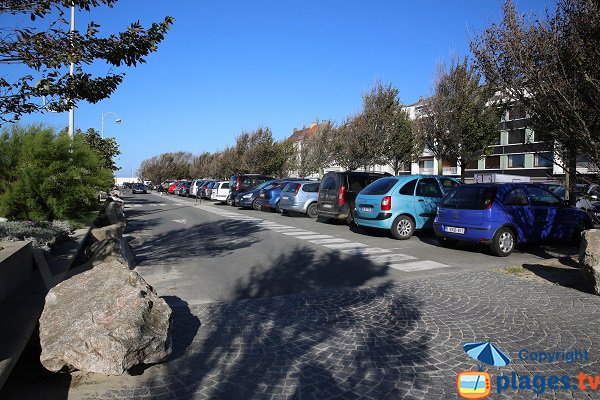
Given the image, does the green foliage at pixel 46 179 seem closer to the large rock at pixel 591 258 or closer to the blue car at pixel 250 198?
the large rock at pixel 591 258

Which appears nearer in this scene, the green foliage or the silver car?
the green foliage

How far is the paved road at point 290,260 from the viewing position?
22.8 ft

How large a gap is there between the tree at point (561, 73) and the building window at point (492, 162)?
143ft

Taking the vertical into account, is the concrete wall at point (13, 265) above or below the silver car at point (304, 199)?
below

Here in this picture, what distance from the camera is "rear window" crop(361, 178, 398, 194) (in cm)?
1197

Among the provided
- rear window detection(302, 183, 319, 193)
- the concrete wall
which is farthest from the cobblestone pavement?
rear window detection(302, 183, 319, 193)

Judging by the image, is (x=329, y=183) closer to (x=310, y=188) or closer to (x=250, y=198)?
(x=310, y=188)

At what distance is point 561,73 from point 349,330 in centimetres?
619

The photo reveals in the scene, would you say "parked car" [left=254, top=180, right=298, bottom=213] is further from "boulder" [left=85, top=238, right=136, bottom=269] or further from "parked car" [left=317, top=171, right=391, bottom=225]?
"boulder" [left=85, top=238, right=136, bottom=269]

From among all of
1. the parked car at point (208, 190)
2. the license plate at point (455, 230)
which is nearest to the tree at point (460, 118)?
the license plate at point (455, 230)


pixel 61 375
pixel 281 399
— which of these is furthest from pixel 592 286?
pixel 61 375

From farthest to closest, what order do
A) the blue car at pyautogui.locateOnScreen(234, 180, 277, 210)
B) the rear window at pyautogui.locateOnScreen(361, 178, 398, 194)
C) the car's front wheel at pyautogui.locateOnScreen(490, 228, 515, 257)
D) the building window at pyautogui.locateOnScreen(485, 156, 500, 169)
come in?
the building window at pyautogui.locateOnScreen(485, 156, 500, 169), the blue car at pyautogui.locateOnScreen(234, 180, 277, 210), the rear window at pyautogui.locateOnScreen(361, 178, 398, 194), the car's front wheel at pyautogui.locateOnScreen(490, 228, 515, 257)

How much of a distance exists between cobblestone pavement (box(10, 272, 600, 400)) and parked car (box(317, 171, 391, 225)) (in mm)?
8181

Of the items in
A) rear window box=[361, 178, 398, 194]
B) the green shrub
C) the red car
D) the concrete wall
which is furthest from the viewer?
the red car
